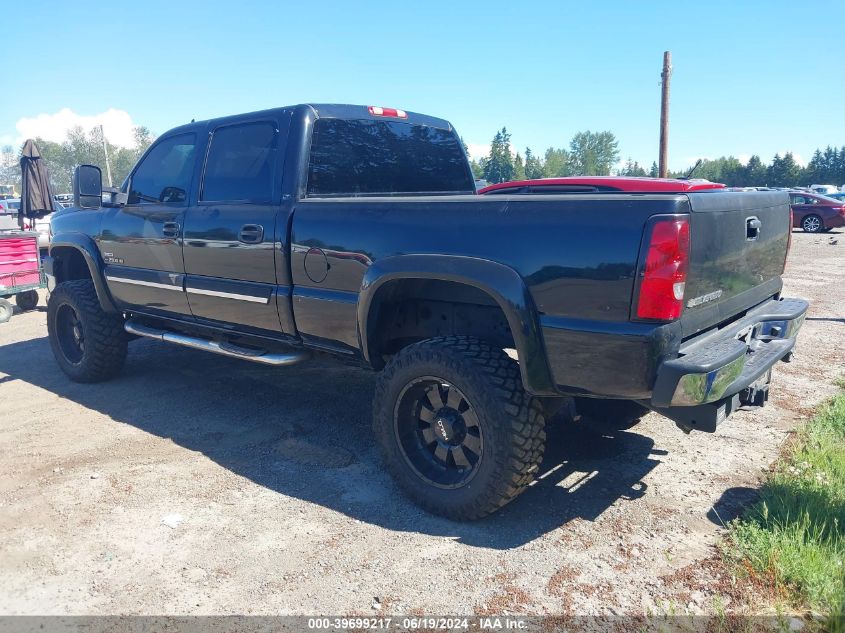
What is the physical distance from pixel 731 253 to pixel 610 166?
4979 inches

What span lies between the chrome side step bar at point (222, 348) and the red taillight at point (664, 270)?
89.0 inches

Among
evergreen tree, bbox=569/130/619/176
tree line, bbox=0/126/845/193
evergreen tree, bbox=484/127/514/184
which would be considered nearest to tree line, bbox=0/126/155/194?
tree line, bbox=0/126/845/193

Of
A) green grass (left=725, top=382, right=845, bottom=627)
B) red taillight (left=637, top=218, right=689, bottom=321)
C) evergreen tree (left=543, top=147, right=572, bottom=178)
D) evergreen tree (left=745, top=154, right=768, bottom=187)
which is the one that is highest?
evergreen tree (left=543, top=147, right=572, bottom=178)

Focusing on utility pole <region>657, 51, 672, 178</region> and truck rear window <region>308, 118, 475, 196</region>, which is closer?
truck rear window <region>308, 118, 475, 196</region>

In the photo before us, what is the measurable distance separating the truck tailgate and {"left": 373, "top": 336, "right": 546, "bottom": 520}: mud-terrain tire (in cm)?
86

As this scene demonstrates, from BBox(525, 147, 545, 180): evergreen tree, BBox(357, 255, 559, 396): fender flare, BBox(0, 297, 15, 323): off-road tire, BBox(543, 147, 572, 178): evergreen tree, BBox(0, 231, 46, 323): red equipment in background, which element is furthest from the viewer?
BBox(543, 147, 572, 178): evergreen tree

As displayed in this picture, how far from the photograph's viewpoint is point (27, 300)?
944cm

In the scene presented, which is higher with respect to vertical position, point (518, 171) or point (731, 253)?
point (518, 171)

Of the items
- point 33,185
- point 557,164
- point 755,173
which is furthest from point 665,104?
point 557,164

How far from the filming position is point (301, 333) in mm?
3904

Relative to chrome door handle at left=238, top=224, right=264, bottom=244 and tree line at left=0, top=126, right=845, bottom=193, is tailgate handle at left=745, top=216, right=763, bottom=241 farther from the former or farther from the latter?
tree line at left=0, top=126, right=845, bottom=193

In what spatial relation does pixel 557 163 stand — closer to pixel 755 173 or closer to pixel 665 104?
pixel 755 173

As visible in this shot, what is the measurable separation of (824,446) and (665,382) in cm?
197

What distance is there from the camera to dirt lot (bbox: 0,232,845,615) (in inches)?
104
